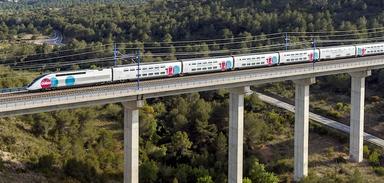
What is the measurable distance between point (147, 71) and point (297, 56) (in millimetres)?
16555

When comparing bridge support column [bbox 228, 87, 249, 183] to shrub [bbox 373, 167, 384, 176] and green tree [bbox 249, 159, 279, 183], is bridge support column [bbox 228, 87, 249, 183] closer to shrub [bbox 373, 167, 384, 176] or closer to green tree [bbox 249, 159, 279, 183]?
green tree [bbox 249, 159, 279, 183]

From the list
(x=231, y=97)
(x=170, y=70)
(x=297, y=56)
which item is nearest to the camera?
(x=170, y=70)

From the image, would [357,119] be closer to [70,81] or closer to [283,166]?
[283,166]

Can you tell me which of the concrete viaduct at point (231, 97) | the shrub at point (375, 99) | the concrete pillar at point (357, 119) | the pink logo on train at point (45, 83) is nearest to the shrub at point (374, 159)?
the concrete pillar at point (357, 119)

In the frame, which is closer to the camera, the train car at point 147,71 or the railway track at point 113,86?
the railway track at point 113,86

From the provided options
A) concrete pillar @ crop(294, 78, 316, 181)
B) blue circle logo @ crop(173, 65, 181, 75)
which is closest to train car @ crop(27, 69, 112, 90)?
blue circle logo @ crop(173, 65, 181, 75)

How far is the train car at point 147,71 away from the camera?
37.5 metres

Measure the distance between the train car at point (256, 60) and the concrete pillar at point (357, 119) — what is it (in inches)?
355

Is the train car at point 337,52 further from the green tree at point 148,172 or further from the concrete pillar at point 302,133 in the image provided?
the green tree at point 148,172

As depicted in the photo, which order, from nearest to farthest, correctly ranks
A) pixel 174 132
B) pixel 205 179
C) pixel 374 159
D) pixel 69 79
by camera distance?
pixel 69 79, pixel 205 179, pixel 374 159, pixel 174 132

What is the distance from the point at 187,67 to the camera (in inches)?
1626

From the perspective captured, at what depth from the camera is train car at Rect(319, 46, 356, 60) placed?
49.7 metres

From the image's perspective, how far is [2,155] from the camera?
38500 mm

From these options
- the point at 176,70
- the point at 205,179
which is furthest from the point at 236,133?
the point at 176,70
